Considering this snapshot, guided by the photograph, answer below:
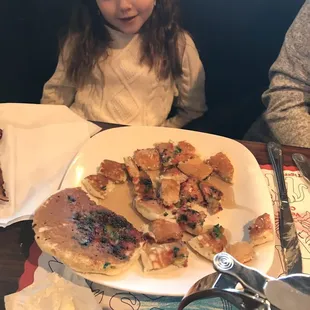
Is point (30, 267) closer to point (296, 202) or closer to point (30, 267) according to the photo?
point (30, 267)

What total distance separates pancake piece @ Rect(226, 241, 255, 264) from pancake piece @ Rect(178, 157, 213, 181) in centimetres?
22

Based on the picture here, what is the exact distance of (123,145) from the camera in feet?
3.80

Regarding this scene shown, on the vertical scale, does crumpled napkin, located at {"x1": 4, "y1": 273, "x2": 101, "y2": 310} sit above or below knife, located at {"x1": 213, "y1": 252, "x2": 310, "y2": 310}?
below

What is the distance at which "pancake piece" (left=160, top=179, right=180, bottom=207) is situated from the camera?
100 cm

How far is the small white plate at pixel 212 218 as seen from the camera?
838 millimetres

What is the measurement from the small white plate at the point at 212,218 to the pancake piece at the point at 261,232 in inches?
0.5

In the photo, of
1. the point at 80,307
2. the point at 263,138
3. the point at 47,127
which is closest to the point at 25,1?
the point at 47,127

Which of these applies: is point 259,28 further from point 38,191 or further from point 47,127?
point 38,191

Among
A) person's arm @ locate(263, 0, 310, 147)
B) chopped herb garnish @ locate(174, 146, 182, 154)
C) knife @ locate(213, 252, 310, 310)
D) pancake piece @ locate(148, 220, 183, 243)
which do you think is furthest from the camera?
A: person's arm @ locate(263, 0, 310, 147)

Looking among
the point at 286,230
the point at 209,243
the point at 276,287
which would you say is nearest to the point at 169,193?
the point at 209,243

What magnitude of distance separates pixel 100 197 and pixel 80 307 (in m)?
0.27

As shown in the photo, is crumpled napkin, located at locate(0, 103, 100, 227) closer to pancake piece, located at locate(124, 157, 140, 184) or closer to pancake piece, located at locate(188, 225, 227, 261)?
pancake piece, located at locate(124, 157, 140, 184)

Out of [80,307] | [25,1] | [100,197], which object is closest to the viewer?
[80,307]

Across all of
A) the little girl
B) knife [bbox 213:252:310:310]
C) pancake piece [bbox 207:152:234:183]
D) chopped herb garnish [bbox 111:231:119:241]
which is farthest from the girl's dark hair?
knife [bbox 213:252:310:310]
